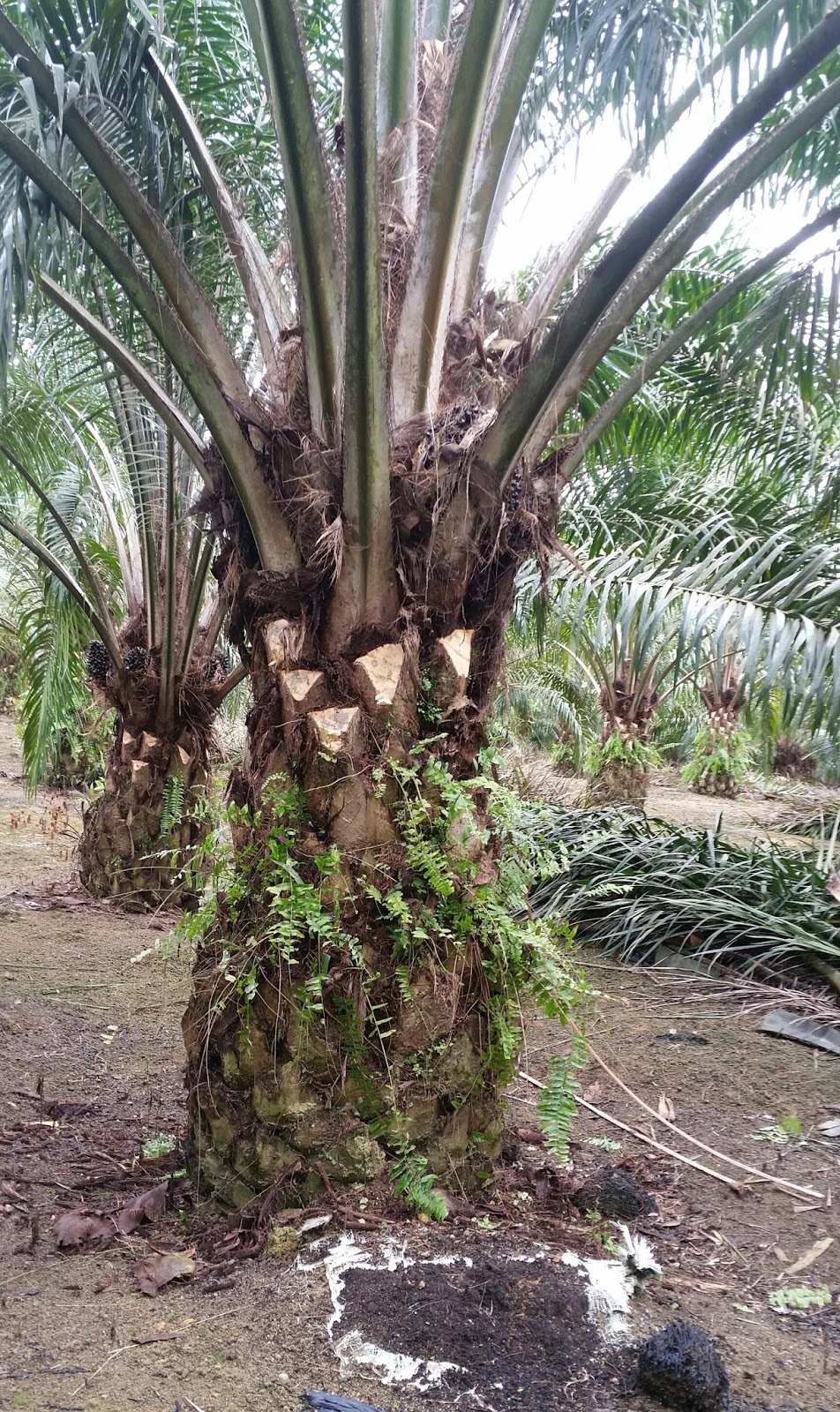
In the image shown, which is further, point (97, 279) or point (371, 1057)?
point (97, 279)

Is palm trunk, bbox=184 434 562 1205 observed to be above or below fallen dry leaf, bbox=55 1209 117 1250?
above

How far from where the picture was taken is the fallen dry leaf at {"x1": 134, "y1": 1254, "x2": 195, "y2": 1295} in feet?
7.14

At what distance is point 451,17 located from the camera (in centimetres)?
352

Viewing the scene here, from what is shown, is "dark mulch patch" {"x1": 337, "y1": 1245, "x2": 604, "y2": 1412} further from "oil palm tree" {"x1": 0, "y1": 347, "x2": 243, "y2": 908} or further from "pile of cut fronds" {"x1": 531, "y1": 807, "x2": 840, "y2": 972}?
"oil palm tree" {"x1": 0, "y1": 347, "x2": 243, "y2": 908}

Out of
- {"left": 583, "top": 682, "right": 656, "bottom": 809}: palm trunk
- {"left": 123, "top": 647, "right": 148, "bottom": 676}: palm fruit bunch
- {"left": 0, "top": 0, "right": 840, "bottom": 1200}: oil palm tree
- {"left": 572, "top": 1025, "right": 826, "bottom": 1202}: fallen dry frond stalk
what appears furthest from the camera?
{"left": 583, "top": 682, "right": 656, "bottom": 809}: palm trunk

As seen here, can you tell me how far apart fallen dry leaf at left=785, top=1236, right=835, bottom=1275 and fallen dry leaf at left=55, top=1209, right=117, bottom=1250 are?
1695 mm

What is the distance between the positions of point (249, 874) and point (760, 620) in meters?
2.52

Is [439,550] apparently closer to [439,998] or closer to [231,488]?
[231,488]

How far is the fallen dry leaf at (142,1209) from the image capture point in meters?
2.49

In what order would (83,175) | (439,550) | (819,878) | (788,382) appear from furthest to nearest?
(819,878), (788,382), (83,175), (439,550)

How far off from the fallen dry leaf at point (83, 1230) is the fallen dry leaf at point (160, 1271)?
0.61 ft

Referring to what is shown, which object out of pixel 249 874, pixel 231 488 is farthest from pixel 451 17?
pixel 249 874

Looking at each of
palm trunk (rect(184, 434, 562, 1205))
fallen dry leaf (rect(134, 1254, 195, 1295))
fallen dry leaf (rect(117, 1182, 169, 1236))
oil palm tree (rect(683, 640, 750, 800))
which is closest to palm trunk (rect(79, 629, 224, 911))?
fallen dry leaf (rect(117, 1182, 169, 1236))

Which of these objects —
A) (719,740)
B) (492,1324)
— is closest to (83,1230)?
(492,1324)
